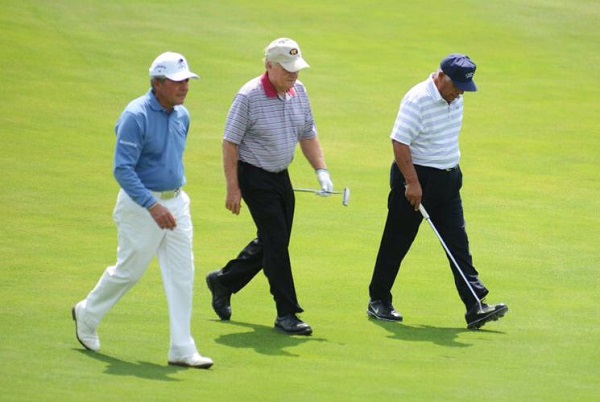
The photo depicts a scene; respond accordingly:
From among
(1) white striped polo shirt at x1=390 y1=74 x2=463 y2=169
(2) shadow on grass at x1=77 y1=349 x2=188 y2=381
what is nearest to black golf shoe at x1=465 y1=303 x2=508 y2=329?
(1) white striped polo shirt at x1=390 y1=74 x2=463 y2=169

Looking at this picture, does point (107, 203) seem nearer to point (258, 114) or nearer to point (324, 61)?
point (258, 114)

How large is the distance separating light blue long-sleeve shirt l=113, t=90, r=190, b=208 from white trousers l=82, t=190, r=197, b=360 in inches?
6.9

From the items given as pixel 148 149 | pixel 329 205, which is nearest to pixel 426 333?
pixel 148 149

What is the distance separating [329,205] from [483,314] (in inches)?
210

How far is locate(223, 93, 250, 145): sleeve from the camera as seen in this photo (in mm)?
10312

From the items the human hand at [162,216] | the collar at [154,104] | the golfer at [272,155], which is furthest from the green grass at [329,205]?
the collar at [154,104]

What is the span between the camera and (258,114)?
10.3 m

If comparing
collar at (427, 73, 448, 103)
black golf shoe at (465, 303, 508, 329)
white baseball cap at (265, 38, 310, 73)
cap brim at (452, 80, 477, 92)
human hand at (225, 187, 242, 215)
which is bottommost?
black golf shoe at (465, 303, 508, 329)

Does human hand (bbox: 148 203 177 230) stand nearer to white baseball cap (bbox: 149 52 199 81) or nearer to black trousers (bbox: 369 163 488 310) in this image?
white baseball cap (bbox: 149 52 199 81)

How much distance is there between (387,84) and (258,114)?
12168mm

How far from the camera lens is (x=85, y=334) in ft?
30.8

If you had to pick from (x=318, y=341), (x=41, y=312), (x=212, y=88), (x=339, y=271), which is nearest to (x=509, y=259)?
(x=339, y=271)

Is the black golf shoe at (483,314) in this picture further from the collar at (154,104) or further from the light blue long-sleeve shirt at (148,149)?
the collar at (154,104)

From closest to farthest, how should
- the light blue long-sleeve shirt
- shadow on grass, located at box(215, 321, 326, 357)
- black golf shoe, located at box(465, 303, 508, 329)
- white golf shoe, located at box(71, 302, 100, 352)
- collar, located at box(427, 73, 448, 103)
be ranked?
1. the light blue long-sleeve shirt
2. white golf shoe, located at box(71, 302, 100, 352)
3. shadow on grass, located at box(215, 321, 326, 357)
4. black golf shoe, located at box(465, 303, 508, 329)
5. collar, located at box(427, 73, 448, 103)
